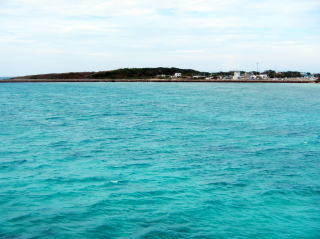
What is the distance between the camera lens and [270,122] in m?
41.9

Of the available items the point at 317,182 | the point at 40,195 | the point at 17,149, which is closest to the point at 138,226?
the point at 40,195

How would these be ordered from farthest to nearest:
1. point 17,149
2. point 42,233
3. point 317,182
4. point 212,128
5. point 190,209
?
1. point 212,128
2. point 17,149
3. point 317,182
4. point 190,209
5. point 42,233

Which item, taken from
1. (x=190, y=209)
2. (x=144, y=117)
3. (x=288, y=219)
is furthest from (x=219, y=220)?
(x=144, y=117)

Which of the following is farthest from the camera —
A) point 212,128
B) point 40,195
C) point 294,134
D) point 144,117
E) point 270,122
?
point 144,117

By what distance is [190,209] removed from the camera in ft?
51.1

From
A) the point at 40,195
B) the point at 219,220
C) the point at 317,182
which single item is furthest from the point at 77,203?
the point at 317,182

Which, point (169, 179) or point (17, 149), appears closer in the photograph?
point (169, 179)

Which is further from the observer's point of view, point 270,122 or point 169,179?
point 270,122

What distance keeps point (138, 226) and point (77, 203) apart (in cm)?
346

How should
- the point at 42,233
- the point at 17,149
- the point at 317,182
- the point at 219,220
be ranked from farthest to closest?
the point at 17,149 → the point at 317,182 → the point at 219,220 → the point at 42,233

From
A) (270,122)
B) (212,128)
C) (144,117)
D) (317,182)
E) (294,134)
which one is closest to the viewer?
(317,182)

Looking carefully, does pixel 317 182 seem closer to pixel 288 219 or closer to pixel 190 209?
pixel 288 219

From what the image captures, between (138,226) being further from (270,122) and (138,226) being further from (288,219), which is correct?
(270,122)

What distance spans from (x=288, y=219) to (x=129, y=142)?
644 inches
